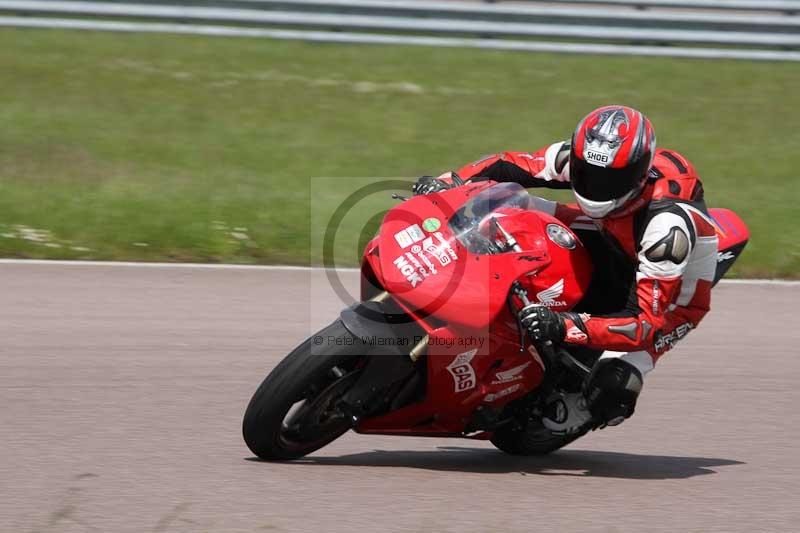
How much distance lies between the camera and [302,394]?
4.65 m

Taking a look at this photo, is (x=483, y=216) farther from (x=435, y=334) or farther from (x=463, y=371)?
(x=463, y=371)

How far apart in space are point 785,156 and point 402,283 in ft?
Answer: 28.7

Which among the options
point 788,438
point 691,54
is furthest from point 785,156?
point 788,438

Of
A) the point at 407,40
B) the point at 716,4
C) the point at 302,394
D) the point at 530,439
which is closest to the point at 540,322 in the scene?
the point at 302,394

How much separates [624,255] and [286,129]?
746 centimetres

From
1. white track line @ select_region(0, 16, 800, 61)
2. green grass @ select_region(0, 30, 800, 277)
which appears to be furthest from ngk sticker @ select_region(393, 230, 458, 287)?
white track line @ select_region(0, 16, 800, 61)

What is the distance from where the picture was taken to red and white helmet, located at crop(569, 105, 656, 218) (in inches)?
182

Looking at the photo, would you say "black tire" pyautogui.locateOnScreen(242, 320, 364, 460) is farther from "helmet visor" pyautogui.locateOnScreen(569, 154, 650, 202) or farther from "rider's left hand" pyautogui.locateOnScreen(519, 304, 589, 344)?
"helmet visor" pyautogui.locateOnScreen(569, 154, 650, 202)

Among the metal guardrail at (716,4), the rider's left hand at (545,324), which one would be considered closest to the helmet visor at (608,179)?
the rider's left hand at (545,324)

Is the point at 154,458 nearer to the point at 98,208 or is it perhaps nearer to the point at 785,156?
the point at 98,208

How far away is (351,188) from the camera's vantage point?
34.4 feet

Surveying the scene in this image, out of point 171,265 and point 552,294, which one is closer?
point 552,294

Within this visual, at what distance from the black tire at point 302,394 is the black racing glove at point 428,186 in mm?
701

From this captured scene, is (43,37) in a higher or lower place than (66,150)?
higher
